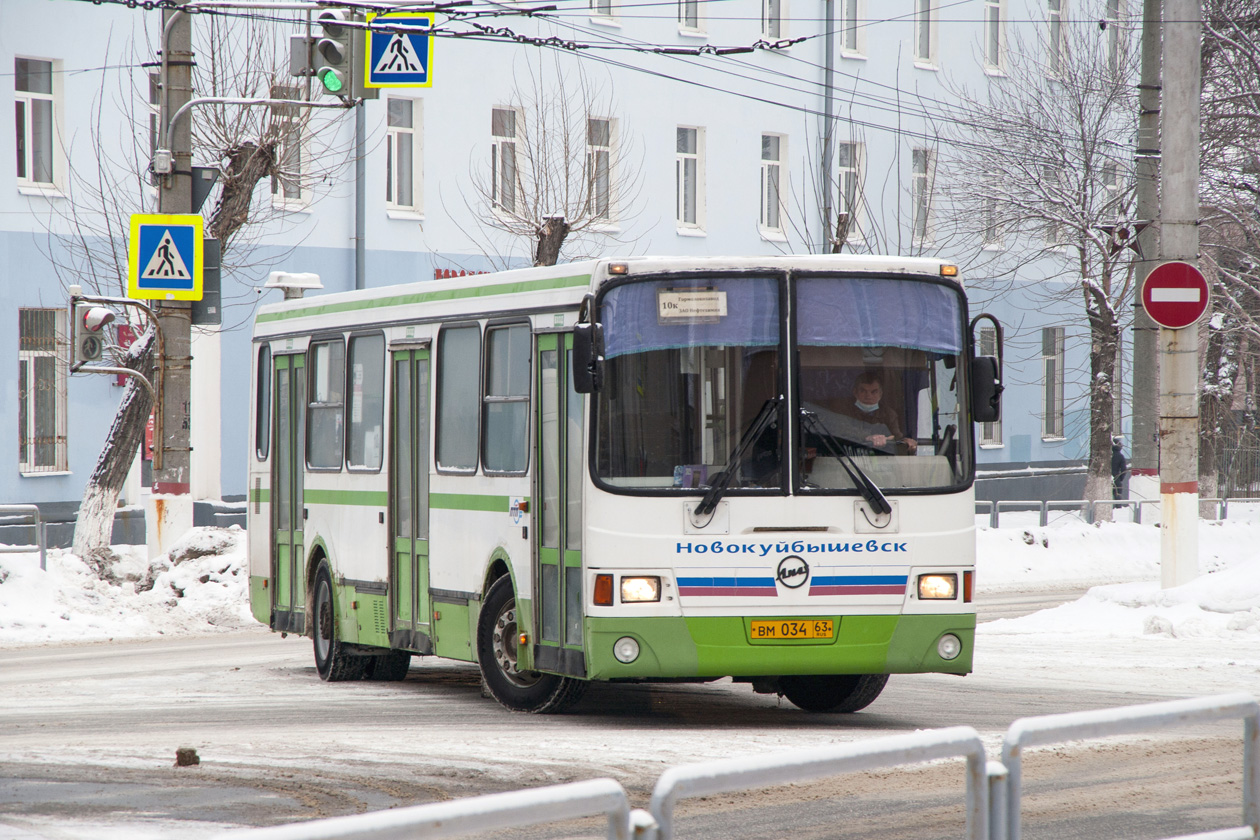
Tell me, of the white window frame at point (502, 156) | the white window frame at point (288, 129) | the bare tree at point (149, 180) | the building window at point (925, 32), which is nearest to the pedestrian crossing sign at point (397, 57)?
the white window frame at point (288, 129)

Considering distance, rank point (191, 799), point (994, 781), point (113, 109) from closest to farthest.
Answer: point (994, 781), point (191, 799), point (113, 109)

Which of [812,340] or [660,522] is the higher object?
[812,340]

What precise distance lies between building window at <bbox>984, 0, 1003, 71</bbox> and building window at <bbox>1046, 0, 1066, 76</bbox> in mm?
1044

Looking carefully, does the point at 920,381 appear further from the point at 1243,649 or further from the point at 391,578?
the point at 1243,649

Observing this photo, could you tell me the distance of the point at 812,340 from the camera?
1071 centimetres

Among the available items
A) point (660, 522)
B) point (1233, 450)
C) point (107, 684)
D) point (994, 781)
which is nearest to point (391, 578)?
point (107, 684)

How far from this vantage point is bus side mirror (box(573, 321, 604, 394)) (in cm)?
1028

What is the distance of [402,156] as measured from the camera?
30.8 m

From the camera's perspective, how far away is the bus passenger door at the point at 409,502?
1270 centimetres

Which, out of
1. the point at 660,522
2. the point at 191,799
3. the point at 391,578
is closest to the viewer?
the point at 191,799

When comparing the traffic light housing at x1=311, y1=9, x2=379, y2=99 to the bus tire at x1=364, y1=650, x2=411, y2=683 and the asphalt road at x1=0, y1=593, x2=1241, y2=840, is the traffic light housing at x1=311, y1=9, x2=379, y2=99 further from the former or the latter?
the bus tire at x1=364, y1=650, x2=411, y2=683

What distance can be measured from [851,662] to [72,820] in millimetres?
4662

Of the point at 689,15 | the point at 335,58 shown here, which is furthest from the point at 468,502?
the point at 689,15

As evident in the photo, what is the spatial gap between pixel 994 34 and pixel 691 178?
33.6 ft
